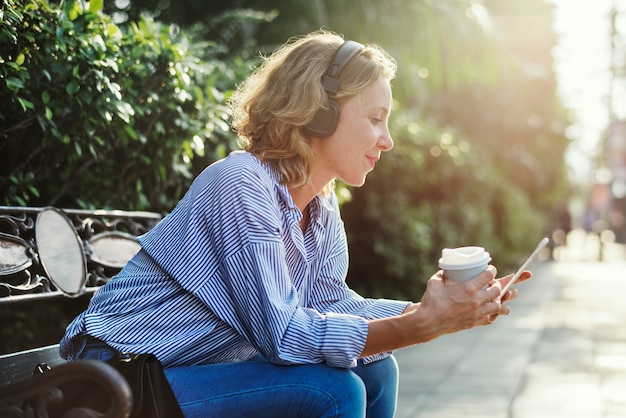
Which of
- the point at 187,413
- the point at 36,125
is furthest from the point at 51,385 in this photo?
the point at 36,125

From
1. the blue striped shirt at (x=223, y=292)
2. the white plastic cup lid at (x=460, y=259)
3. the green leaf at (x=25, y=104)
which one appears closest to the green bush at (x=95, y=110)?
the green leaf at (x=25, y=104)

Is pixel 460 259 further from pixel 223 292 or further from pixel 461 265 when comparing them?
pixel 223 292

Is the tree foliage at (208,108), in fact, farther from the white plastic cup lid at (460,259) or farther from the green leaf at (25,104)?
the white plastic cup lid at (460,259)

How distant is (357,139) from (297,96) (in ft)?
0.72

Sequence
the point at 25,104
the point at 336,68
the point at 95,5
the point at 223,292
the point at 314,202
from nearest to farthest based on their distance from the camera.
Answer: the point at 223,292 → the point at 336,68 → the point at 314,202 → the point at 25,104 → the point at 95,5

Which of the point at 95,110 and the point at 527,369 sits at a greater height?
the point at 95,110

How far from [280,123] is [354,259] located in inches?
235

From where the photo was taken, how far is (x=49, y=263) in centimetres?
304

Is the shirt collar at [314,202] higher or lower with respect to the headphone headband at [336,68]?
lower

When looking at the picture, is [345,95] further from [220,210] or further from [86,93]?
[86,93]

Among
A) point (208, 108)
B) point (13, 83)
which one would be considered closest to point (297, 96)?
point (13, 83)

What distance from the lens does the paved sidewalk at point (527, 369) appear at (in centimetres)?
459

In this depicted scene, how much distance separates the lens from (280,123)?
7.73ft

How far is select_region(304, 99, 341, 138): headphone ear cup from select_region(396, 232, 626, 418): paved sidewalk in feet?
8.18
